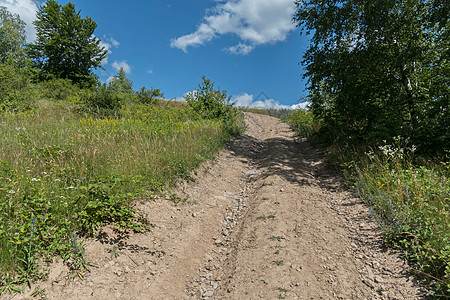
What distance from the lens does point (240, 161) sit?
931 cm

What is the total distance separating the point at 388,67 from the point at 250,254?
8199 mm

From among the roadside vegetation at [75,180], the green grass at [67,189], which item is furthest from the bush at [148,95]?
the green grass at [67,189]

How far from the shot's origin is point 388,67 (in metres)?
8.29

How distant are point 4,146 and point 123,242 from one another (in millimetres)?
3237

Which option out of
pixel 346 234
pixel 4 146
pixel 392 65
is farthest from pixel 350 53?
pixel 4 146

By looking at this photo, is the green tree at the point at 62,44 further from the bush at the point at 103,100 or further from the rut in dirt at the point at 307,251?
the rut in dirt at the point at 307,251

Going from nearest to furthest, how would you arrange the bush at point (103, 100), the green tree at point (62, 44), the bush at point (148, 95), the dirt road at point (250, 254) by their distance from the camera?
the dirt road at point (250, 254) < the bush at point (103, 100) < the bush at point (148, 95) < the green tree at point (62, 44)

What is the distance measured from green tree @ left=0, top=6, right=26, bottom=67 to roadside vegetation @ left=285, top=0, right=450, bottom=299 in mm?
46195

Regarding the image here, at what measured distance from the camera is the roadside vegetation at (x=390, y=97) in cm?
461

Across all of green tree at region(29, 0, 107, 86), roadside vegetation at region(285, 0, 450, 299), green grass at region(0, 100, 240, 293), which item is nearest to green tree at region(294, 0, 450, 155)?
roadside vegetation at region(285, 0, 450, 299)

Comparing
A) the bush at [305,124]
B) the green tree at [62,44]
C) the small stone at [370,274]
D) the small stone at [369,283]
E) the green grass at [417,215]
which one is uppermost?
the green tree at [62,44]

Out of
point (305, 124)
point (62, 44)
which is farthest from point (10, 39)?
point (305, 124)

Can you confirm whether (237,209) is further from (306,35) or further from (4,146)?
(306,35)

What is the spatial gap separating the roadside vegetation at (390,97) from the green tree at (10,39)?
46195 mm
